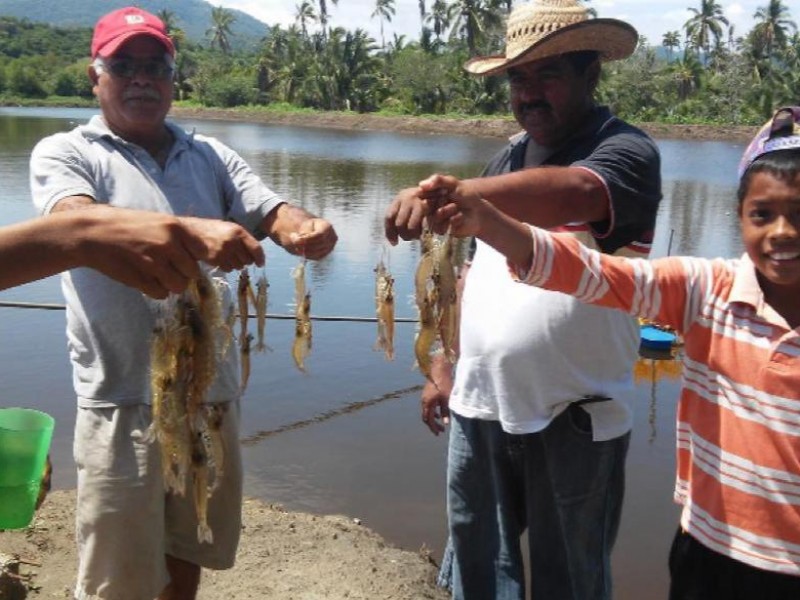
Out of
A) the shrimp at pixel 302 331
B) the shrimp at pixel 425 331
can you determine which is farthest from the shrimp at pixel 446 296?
A: the shrimp at pixel 302 331

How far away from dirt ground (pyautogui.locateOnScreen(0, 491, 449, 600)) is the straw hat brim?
3.50m

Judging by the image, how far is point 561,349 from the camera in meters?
3.46

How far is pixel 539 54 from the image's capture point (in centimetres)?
348

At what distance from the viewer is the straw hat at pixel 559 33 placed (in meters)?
3.43

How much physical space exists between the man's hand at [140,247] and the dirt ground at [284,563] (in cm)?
331

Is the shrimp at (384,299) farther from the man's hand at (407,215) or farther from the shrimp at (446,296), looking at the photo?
the man's hand at (407,215)

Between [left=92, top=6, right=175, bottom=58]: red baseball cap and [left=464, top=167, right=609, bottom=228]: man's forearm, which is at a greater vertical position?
[left=92, top=6, right=175, bottom=58]: red baseball cap

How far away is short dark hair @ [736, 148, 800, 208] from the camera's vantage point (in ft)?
9.19

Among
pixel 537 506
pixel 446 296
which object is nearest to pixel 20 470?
pixel 446 296

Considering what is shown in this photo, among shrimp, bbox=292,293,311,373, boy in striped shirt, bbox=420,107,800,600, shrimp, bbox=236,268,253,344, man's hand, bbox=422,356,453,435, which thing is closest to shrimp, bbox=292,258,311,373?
shrimp, bbox=292,293,311,373

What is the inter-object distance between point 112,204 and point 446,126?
62307 mm

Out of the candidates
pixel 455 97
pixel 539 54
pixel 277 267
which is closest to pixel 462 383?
pixel 539 54

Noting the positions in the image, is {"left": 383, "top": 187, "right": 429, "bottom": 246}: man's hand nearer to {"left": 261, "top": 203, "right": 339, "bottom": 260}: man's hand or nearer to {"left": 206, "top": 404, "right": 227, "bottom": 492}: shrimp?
{"left": 261, "top": 203, "right": 339, "bottom": 260}: man's hand

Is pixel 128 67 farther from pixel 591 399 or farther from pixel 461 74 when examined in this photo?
pixel 461 74
